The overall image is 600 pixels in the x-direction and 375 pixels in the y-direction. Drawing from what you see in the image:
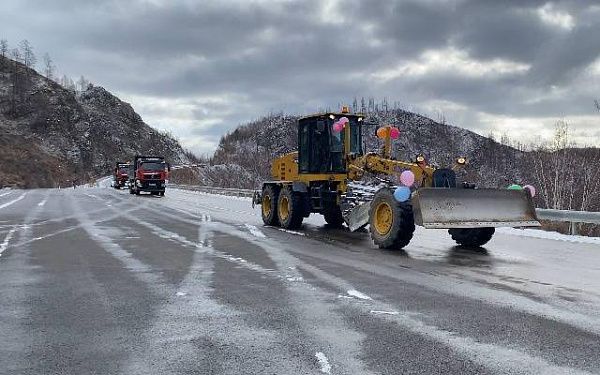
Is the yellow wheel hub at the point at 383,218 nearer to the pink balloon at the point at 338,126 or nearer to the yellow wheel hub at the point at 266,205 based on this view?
the pink balloon at the point at 338,126

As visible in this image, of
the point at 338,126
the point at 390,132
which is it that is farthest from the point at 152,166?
the point at 390,132

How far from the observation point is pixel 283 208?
53.2ft

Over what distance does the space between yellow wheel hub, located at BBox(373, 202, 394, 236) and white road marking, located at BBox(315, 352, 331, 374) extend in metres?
6.89

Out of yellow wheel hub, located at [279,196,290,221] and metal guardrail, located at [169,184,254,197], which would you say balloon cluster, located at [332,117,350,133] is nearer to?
yellow wheel hub, located at [279,196,290,221]

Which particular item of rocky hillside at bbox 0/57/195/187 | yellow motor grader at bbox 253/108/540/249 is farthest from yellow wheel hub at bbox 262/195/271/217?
rocky hillside at bbox 0/57/195/187

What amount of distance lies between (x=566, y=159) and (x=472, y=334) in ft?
112

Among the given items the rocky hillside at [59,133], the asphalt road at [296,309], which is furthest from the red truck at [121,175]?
the asphalt road at [296,309]

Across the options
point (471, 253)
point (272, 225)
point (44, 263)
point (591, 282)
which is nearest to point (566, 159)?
point (272, 225)

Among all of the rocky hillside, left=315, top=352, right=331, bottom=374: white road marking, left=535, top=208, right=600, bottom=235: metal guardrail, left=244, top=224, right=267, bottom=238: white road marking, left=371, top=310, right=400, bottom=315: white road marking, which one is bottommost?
left=315, top=352, right=331, bottom=374: white road marking

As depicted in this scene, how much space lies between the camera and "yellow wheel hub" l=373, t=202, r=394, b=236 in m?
11.2

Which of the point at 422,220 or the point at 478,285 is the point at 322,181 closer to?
the point at 422,220

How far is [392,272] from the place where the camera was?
332 inches

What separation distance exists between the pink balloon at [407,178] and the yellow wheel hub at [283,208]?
223 inches

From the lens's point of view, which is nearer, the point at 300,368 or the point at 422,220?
the point at 300,368
